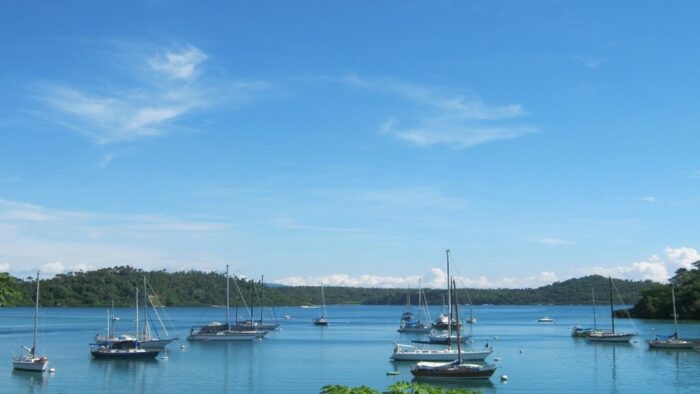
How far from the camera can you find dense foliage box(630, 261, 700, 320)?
459 feet

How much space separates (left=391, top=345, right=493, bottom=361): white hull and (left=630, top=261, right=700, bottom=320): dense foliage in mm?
82985

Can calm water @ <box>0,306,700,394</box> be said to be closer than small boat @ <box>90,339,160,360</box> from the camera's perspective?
Yes

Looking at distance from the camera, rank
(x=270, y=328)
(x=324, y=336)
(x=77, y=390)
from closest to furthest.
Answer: (x=77, y=390)
(x=324, y=336)
(x=270, y=328)

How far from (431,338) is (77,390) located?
4988 centimetres

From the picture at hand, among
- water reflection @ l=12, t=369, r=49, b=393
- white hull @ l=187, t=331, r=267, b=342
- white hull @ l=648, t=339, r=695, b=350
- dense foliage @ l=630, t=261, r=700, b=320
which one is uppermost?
dense foliage @ l=630, t=261, r=700, b=320

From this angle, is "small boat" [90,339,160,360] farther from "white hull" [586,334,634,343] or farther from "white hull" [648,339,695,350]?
"white hull" [586,334,634,343]

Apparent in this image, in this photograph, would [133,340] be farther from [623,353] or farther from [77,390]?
Result: [623,353]

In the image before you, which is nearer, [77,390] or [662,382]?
[77,390]

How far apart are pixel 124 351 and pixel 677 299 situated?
109002 mm

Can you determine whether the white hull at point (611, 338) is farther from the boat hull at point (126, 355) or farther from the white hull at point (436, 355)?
the boat hull at point (126, 355)

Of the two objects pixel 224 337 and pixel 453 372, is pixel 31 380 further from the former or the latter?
pixel 224 337

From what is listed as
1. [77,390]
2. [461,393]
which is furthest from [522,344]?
[461,393]

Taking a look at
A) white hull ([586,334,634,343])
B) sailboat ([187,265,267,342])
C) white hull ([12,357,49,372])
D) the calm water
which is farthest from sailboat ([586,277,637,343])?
white hull ([12,357,49,372])

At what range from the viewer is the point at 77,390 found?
52281mm
